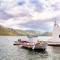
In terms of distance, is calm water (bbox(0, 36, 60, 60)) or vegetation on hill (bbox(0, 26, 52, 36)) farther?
calm water (bbox(0, 36, 60, 60))

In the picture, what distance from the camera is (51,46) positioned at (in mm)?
5504

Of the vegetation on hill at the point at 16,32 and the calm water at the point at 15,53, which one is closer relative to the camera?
the vegetation on hill at the point at 16,32

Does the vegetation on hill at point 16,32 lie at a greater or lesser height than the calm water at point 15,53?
greater

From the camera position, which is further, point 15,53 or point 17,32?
point 15,53

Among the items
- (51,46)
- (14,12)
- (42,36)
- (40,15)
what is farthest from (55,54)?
(14,12)

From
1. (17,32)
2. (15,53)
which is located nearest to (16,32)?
(17,32)

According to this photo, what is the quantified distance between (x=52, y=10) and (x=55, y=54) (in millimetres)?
1131

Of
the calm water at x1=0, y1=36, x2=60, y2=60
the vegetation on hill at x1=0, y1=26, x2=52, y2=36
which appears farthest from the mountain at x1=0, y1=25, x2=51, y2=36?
the calm water at x1=0, y1=36, x2=60, y2=60

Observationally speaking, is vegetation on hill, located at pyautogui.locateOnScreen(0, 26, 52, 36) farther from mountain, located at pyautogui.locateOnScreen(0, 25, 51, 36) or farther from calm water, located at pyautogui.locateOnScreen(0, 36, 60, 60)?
calm water, located at pyautogui.locateOnScreen(0, 36, 60, 60)

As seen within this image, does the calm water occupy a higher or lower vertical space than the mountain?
lower

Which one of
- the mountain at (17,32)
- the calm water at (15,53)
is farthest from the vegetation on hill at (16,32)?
the calm water at (15,53)

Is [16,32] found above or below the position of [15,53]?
above

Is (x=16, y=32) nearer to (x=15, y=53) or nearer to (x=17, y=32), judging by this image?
(x=17, y=32)

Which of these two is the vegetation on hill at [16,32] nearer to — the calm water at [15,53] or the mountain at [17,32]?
the mountain at [17,32]
